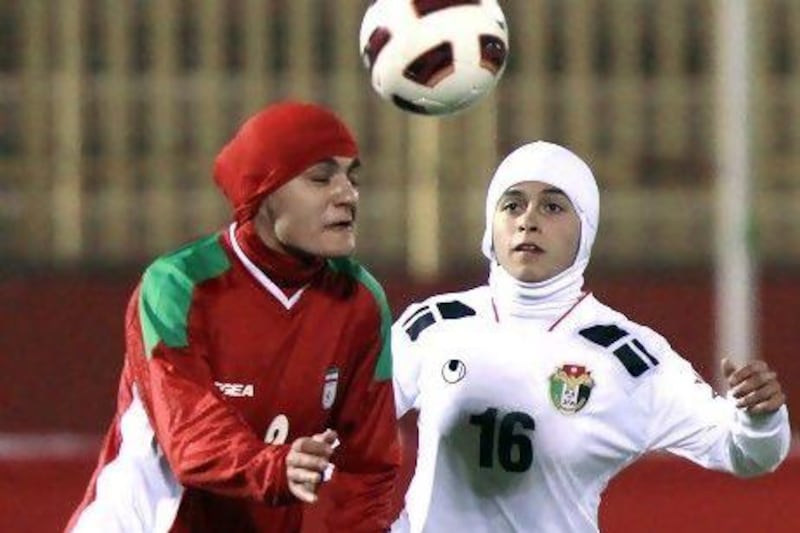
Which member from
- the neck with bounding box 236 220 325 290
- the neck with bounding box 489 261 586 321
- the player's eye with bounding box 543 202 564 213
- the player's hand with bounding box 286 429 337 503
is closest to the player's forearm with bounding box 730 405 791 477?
the neck with bounding box 489 261 586 321

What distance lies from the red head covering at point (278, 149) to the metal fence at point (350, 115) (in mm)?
6481

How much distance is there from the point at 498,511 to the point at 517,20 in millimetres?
6544

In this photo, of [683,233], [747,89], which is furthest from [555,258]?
[683,233]

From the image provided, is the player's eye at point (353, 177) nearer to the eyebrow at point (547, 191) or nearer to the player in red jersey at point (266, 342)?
the player in red jersey at point (266, 342)

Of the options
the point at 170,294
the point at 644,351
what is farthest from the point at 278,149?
the point at 644,351

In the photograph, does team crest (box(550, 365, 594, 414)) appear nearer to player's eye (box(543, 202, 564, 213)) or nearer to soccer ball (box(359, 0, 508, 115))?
player's eye (box(543, 202, 564, 213))

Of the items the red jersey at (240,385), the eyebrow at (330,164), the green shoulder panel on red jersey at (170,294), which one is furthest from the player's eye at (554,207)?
the green shoulder panel on red jersey at (170,294)

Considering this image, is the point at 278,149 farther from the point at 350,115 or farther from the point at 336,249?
the point at 350,115

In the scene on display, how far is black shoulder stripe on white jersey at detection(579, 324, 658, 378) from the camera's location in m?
5.74

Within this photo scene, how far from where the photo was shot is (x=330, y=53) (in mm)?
12117

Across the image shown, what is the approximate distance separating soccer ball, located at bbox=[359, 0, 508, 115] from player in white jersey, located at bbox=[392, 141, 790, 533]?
21 cm

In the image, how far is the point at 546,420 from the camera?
5707 mm

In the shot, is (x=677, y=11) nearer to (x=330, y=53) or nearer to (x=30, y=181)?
(x=330, y=53)

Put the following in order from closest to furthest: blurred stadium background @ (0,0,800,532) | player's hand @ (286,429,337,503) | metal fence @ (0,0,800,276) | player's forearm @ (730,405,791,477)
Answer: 1. player's hand @ (286,429,337,503)
2. player's forearm @ (730,405,791,477)
3. blurred stadium background @ (0,0,800,532)
4. metal fence @ (0,0,800,276)
